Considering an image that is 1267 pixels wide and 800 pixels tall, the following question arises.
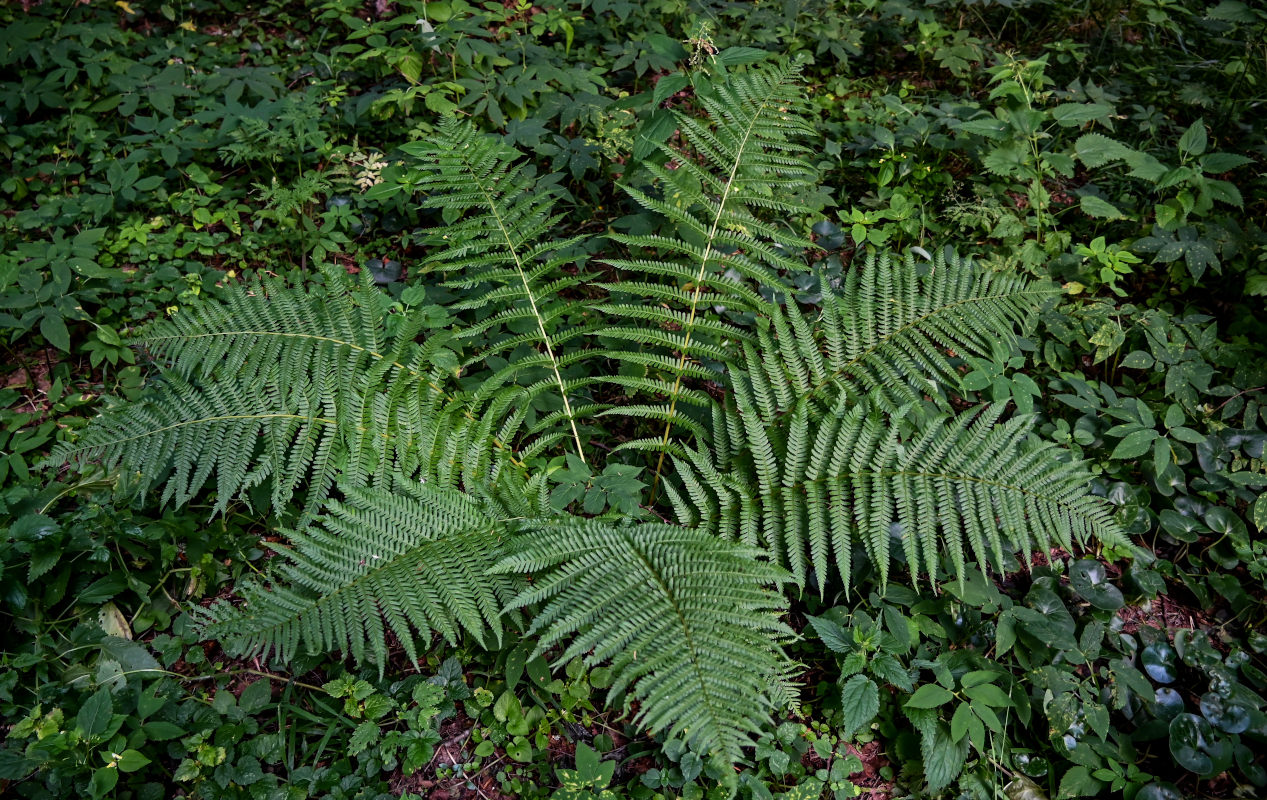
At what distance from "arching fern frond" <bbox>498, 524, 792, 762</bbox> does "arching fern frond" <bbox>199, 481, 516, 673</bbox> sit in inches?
5.9

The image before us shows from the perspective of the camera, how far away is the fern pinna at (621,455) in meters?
1.99

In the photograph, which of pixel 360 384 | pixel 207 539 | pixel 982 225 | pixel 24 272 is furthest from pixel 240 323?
pixel 982 225

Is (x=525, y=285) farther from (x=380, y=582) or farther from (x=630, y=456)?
(x=380, y=582)

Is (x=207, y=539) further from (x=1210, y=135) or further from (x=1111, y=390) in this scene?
(x=1210, y=135)

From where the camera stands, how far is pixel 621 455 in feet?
9.29

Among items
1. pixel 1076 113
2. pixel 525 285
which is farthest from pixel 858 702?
pixel 1076 113

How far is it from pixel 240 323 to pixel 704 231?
5.51 ft

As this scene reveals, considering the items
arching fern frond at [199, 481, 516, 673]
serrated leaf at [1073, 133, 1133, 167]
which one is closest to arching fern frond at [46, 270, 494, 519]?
arching fern frond at [199, 481, 516, 673]

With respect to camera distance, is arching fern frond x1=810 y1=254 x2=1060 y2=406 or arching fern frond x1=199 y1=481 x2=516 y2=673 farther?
arching fern frond x1=810 y1=254 x2=1060 y2=406

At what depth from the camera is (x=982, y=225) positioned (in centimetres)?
345

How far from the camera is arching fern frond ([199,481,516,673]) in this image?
1999 mm

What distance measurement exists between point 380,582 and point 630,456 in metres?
1.06

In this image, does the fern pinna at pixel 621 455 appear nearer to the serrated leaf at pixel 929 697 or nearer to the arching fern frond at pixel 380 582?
the arching fern frond at pixel 380 582

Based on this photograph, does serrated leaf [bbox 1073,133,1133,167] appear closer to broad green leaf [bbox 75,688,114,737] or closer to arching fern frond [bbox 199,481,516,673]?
arching fern frond [bbox 199,481,516,673]
